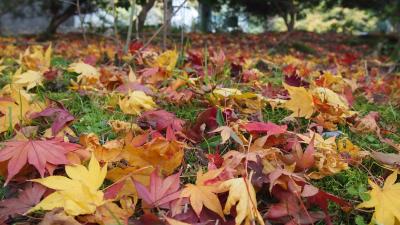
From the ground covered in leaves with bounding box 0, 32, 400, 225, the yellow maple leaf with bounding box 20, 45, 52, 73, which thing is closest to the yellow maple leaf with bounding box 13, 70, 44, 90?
the ground covered in leaves with bounding box 0, 32, 400, 225

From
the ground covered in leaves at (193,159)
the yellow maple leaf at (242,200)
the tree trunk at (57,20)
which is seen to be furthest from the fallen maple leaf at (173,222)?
the tree trunk at (57,20)

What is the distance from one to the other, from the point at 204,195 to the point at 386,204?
1.38ft

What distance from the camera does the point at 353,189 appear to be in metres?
1.13

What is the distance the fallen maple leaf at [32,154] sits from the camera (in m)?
0.99

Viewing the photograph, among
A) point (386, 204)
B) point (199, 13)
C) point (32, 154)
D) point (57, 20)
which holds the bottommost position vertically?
point (386, 204)

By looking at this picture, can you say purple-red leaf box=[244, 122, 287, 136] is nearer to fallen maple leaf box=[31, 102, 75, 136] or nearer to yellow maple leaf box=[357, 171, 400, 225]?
yellow maple leaf box=[357, 171, 400, 225]

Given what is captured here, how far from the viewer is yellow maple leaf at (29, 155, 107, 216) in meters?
0.90

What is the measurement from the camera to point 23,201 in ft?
3.19

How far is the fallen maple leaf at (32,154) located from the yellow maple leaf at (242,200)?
1.27 feet

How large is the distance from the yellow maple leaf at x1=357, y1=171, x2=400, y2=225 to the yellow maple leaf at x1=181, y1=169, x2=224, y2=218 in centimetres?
35

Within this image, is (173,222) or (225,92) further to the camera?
(225,92)

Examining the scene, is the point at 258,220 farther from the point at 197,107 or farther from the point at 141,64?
the point at 141,64

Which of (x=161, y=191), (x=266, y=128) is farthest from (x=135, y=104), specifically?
(x=161, y=191)

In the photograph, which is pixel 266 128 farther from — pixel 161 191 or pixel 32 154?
pixel 32 154
